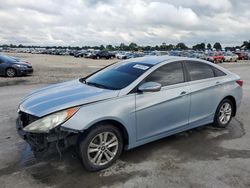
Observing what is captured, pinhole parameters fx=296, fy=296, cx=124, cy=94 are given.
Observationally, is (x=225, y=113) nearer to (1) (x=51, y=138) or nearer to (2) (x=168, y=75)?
(2) (x=168, y=75)

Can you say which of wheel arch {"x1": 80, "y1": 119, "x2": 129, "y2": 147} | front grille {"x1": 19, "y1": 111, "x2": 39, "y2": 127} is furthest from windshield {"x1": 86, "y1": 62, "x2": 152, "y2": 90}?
front grille {"x1": 19, "y1": 111, "x2": 39, "y2": 127}

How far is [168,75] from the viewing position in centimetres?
505

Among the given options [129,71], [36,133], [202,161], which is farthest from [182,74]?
[36,133]

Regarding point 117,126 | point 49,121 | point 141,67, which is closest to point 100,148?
point 117,126

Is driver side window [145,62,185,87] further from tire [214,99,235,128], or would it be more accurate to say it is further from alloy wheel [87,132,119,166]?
tire [214,99,235,128]

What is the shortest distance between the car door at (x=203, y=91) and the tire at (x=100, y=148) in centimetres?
168

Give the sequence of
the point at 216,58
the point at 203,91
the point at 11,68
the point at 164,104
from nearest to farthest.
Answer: the point at 164,104, the point at 203,91, the point at 11,68, the point at 216,58

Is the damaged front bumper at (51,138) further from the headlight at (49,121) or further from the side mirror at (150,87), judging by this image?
the side mirror at (150,87)

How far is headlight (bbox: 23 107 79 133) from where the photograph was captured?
3775mm

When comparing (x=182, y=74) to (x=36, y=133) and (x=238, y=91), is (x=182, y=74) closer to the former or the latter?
(x=238, y=91)

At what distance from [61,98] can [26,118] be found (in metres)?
0.55

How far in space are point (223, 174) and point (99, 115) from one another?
6.24 feet

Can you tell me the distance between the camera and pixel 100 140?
413cm

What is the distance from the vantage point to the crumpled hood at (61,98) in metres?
3.96
